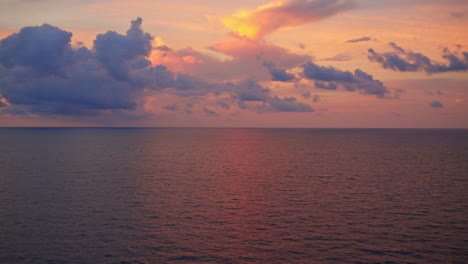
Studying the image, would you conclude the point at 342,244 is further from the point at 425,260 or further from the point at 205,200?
the point at 205,200

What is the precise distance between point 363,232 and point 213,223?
795 inches

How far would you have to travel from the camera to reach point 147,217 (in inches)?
2200

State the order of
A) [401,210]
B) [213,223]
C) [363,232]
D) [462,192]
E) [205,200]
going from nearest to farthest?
[363,232], [213,223], [401,210], [205,200], [462,192]

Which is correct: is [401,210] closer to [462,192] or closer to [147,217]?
[462,192]

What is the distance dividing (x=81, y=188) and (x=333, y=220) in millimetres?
50694

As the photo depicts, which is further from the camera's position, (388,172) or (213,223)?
(388,172)

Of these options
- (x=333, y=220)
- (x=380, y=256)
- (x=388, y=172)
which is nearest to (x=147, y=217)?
(x=333, y=220)

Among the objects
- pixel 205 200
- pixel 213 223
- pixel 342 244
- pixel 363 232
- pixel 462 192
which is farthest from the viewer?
pixel 462 192

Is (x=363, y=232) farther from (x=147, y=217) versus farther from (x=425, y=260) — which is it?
(x=147, y=217)

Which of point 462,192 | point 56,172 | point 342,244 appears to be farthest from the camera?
point 56,172

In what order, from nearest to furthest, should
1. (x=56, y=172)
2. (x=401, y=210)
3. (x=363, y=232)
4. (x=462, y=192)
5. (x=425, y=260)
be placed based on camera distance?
1. (x=425, y=260)
2. (x=363, y=232)
3. (x=401, y=210)
4. (x=462, y=192)
5. (x=56, y=172)

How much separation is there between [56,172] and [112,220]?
5371 cm

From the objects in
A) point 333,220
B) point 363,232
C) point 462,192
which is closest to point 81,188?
point 333,220

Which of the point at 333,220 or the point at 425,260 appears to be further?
the point at 333,220
